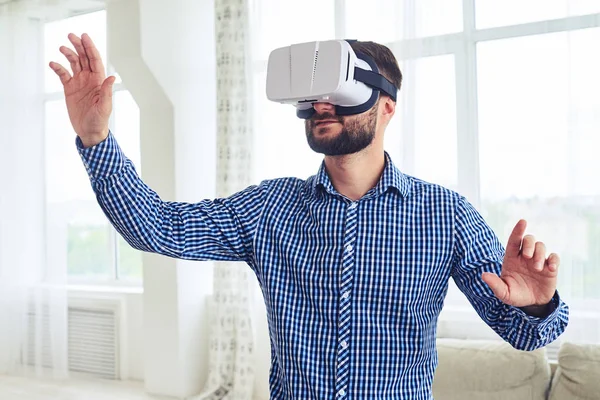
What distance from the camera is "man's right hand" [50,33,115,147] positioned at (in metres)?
1.35

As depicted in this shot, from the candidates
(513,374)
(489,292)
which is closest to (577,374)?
(513,374)

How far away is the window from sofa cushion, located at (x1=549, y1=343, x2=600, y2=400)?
3310mm

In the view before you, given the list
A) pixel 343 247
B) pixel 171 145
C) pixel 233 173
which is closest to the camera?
pixel 343 247

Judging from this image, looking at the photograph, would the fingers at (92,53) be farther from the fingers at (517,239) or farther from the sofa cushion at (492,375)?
the sofa cushion at (492,375)

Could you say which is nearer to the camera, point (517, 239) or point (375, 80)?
point (517, 239)

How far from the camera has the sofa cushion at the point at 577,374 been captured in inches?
109

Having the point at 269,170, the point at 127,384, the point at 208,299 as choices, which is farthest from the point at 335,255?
the point at 127,384

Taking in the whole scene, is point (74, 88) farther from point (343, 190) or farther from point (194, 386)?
point (194, 386)

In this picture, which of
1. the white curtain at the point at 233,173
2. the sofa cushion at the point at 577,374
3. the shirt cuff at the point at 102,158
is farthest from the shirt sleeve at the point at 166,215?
the white curtain at the point at 233,173

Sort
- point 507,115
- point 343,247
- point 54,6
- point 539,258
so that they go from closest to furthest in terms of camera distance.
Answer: point 539,258 < point 343,247 < point 507,115 < point 54,6

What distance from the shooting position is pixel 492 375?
9.48 feet

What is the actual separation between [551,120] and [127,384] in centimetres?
314

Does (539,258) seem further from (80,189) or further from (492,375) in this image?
(80,189)

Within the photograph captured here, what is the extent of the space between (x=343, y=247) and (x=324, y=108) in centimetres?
27
